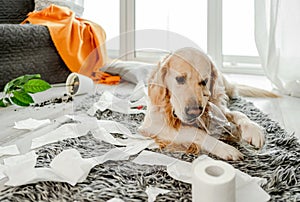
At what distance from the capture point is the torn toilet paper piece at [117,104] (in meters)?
1.27

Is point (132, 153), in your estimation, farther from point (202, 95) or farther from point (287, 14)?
point (287, 14)

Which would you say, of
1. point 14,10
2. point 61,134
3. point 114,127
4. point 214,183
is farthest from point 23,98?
point 14,10

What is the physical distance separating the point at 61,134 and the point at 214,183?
768 millimetres

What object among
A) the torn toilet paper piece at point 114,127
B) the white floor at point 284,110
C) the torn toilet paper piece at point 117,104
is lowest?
the white floor at point 284,110

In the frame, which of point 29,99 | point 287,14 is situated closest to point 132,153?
point 29,99

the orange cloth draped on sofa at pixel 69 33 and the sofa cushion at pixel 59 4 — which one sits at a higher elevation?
the sofa cushion at pixel 59 4

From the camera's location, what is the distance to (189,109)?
1.01 metres

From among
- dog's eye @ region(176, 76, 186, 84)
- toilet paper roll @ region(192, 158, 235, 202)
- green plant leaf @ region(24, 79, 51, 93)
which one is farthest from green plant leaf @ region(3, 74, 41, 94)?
toilet paper roll @ region(192, 158, 235, 202)

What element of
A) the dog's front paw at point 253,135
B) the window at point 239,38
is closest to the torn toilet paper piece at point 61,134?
the dog's front paw at point 253,135

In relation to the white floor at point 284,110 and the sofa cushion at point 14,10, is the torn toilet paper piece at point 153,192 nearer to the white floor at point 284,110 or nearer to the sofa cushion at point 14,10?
the white floor at point 284,110

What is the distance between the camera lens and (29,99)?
1674mm

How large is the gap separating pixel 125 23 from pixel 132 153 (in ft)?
7.62

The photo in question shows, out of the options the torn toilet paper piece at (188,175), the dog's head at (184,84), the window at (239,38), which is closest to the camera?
the torn toilet paper piece at (188,175)

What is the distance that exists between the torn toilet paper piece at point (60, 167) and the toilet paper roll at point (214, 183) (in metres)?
0.34
